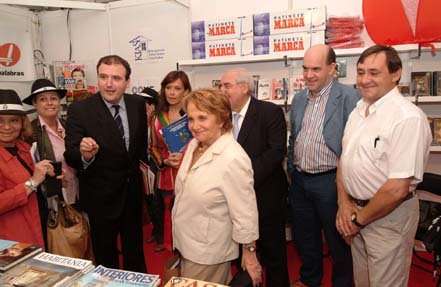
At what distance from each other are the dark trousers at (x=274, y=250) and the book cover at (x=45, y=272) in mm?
1343

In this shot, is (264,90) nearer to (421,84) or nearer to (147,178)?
(421,84)

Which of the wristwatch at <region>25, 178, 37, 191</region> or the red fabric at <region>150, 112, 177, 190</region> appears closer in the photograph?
the wristwatch at <region>25, 178, 37, 191</region>

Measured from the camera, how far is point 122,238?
257 centimetres

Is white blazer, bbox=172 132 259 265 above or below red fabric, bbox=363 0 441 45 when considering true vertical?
below

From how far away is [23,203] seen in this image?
6.56 ft

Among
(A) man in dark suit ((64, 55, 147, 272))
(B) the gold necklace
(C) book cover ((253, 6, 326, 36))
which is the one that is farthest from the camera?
(C) book cover ((253, 6, 326, 36))

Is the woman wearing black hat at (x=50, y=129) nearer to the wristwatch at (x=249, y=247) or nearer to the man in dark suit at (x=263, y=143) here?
the man in dark suit at (x=263, y=143)

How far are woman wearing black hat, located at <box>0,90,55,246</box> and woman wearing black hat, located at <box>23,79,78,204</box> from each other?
0.29 m

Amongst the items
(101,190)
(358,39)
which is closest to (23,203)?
(101,190)

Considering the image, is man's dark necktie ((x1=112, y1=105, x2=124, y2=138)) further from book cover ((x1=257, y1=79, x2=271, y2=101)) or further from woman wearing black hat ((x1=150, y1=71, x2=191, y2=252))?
book cover ((x1=257, y1=79, x2=271, y2=101))

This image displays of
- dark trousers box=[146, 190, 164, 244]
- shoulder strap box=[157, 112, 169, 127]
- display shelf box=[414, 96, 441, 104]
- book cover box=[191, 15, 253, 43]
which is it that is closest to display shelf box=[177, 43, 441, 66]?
book cover box=[191, 15, 253, 43]

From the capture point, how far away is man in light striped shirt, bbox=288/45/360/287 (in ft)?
7.61

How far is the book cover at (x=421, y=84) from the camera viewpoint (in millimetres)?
3201

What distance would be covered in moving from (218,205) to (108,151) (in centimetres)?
98
